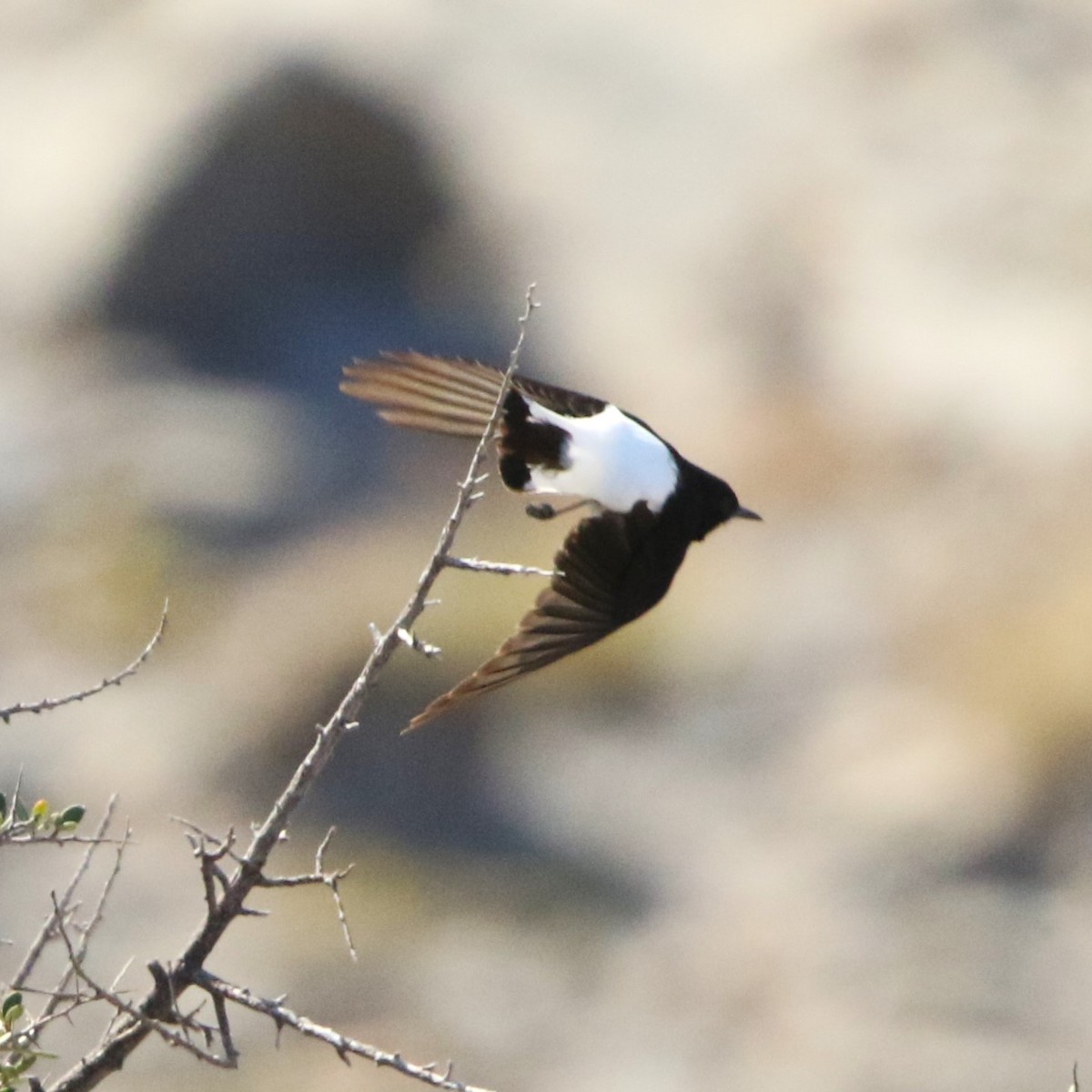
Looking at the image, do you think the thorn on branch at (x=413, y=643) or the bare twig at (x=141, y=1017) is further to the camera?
the thorn on branch at (x=413, y=643)

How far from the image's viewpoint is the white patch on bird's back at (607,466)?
4.08m

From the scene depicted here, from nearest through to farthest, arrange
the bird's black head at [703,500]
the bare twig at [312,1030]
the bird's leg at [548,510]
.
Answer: the bare twig at [312,1030], the bird's leg at [548,510], the bird's black head at [703,500]

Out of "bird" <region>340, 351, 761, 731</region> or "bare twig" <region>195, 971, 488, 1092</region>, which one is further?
"bird" <region>340, 351, 761, 731</region>

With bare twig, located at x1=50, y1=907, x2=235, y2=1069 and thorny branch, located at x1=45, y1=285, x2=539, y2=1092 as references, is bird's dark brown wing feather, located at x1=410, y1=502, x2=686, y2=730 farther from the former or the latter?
bare twig, located at x1=50, y1=907, x2=235, y2=1069

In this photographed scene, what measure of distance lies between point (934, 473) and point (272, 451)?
16.6 ft

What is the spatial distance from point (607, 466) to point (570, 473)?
10 cm

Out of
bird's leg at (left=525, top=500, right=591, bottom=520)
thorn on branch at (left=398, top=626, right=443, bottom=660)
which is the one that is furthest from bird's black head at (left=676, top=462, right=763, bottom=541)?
thorn on branch at (left=398, top=626, right=443, bottom=660)

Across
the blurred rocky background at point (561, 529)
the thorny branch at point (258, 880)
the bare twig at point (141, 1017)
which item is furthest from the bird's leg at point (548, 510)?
the blurred rocky background at point (561, 529)

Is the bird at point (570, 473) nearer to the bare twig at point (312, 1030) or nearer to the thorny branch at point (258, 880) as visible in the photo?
the thorny branch at point (258, 880)

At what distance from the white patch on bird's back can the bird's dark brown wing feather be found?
0.04m

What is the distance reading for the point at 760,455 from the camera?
14.7 metres

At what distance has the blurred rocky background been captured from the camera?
1048 centimetres

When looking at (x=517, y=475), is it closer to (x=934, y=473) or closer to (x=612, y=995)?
(x=612, y=995)

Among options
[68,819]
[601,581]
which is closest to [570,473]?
[601,581]
